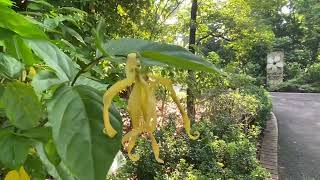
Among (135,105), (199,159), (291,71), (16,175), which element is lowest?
(199,159)

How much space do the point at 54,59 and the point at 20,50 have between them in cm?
12

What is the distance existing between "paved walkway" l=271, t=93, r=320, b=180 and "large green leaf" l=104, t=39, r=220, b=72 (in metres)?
5.88

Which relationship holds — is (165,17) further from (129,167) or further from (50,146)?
(50,146)

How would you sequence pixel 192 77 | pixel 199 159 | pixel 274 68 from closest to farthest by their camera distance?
pixel 199 159
pixel 192 77
pixel 274 68

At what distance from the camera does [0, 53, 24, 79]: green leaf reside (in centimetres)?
63

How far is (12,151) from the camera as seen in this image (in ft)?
1.76

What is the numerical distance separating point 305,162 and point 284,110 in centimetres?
548

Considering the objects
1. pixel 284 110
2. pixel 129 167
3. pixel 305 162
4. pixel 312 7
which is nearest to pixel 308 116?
pixel 284 110

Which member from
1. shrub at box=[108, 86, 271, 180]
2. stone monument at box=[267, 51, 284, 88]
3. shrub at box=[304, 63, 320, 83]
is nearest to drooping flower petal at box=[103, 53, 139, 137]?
shrub at box=[108, 86, 271, 180]

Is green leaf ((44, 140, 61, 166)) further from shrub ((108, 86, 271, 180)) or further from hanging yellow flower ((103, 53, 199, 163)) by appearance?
shrub ((108, 86, 271, 180))

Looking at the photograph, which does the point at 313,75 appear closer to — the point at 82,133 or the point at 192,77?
the point at 192,77

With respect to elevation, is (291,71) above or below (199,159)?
above

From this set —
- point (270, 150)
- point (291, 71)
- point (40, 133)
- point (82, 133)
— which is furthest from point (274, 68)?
point (82, 133)

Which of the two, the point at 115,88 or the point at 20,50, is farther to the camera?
the point at 20,50
